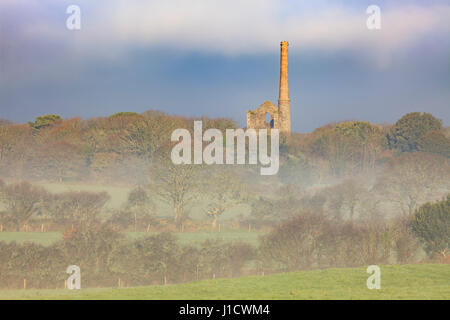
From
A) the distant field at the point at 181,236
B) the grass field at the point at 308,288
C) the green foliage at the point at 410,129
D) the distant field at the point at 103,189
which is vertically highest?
the green foliage at the point at 410,129

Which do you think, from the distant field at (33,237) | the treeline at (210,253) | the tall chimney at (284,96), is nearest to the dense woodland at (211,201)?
the treeline at (210,253)

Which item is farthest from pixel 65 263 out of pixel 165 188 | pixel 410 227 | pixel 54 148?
pixel 54 148

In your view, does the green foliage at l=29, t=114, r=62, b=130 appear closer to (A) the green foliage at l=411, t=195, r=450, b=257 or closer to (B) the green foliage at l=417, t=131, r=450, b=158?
(B) the green foliage at l=417, t=131, r=450, b=158

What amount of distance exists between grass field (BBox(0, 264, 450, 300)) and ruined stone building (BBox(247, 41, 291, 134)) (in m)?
59.9

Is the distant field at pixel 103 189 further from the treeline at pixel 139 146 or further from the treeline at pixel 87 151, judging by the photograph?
the treeline at pixel 87 151

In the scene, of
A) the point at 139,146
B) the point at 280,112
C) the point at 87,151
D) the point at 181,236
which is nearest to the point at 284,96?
the point at 280,112

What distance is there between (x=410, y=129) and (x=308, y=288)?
246ft

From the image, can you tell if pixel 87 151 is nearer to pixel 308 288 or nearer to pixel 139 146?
pixel 139 146

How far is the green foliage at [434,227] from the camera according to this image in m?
46.6

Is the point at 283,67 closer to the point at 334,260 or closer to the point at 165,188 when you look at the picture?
the point at 165,188

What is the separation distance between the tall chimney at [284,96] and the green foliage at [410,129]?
17.6 meters

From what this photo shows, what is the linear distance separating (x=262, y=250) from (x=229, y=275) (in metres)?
3.12

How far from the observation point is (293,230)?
4666 centimetres

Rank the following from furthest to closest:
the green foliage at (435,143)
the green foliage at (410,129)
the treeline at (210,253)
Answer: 1. the green foliage at (410,129)
2. the green foliage at (435,143)
3. the treeline at (210,253)
